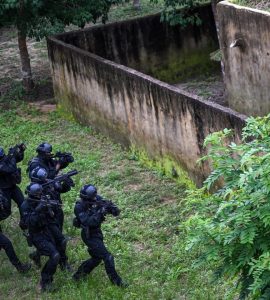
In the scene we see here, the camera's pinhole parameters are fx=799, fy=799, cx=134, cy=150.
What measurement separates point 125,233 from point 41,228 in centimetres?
156

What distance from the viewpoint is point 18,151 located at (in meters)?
9.68

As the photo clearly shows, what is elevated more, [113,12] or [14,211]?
[113,12]

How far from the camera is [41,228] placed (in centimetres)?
827

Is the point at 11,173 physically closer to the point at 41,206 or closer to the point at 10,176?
the point at 10,176

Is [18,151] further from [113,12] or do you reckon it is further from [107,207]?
[113,12]

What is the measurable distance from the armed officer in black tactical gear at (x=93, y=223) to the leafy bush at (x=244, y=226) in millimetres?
2129

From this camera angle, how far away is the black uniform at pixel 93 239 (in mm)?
7984

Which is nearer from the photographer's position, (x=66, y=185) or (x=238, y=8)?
(x=66, y=185)

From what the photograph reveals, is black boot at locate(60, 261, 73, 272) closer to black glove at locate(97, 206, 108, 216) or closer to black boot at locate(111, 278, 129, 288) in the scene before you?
black boot at locate(111, 278, 129, 288)

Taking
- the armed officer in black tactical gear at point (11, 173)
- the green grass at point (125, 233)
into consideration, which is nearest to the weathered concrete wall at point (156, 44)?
the green grass at point (125, 233)

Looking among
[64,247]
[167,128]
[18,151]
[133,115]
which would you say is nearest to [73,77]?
[133,115]

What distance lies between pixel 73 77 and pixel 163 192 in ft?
12.9

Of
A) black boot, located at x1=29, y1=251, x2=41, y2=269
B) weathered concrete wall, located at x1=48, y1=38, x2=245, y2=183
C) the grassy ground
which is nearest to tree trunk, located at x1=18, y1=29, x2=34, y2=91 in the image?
the grassy ground

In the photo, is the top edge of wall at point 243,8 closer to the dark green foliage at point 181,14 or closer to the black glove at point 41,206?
the dark green foliage at point 181,14
